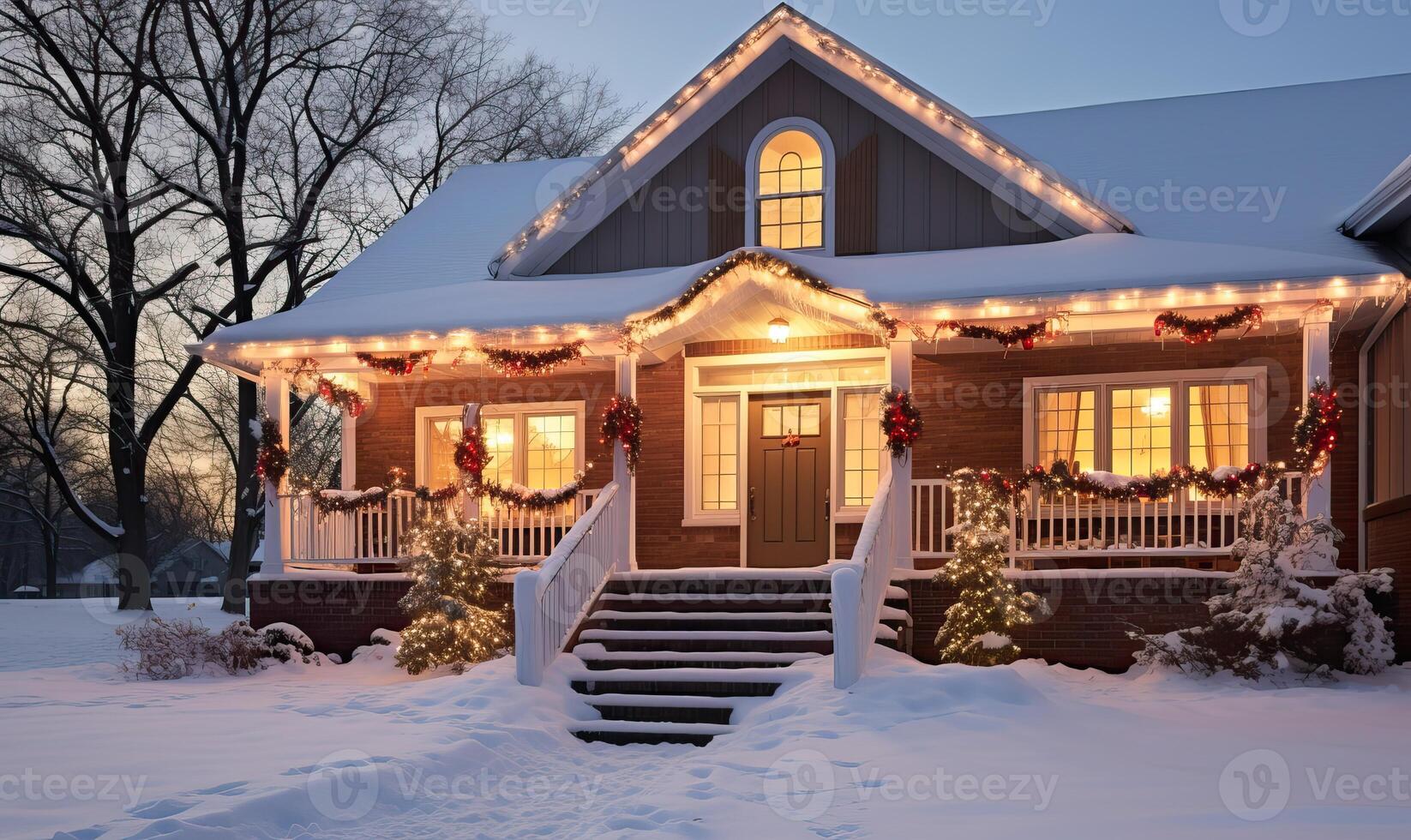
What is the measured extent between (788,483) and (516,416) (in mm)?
3875

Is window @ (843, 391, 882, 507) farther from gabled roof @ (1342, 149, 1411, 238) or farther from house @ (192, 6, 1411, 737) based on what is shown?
gabled roof @ (1342, 149, 1411, 238)

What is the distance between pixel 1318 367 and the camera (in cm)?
1153

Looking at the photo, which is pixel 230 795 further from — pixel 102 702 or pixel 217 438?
pixel 217 438

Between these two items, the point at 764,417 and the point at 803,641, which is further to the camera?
the point at 764,417

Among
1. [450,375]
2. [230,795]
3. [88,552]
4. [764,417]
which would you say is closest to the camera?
[230,795]

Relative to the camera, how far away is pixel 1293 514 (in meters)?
10.9

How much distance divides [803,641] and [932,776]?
13.0ft

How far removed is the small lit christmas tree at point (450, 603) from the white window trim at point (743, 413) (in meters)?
2.81

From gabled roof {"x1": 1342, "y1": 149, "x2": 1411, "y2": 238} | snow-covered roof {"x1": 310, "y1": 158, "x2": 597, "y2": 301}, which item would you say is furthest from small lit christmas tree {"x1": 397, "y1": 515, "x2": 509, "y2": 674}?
gabled roof {"x1": 1342, "y1": 149, "x2": 1411, "y2": 238}

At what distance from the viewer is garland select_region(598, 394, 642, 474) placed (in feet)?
42.3

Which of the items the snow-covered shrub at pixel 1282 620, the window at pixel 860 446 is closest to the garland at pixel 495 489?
the window at pixel 860 446

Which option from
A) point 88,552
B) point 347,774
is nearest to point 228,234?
point 347,774

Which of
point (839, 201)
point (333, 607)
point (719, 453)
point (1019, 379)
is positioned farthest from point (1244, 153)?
point (333, 607)

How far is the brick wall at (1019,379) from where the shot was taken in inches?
531
